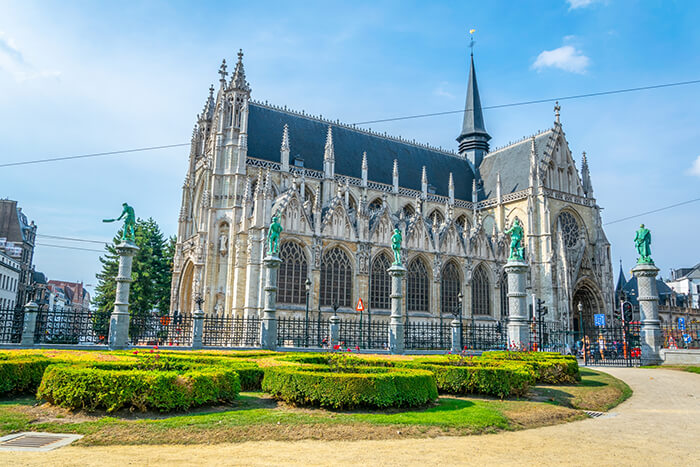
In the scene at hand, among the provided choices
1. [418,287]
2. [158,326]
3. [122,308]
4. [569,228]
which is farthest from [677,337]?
[122,308]

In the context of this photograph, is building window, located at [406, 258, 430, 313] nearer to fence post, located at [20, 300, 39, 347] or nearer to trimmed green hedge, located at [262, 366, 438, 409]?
fence post, located at [20, 300, 39, 347]

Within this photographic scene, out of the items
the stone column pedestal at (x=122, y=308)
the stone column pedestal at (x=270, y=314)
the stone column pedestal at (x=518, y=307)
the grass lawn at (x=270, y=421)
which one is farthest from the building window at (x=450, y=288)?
the grass lawn at (x=270, y=421)

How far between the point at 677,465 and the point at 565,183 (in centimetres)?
4488

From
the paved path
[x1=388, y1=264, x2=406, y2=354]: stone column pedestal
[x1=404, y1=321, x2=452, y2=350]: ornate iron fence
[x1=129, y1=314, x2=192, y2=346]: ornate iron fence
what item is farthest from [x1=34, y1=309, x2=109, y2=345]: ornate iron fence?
the paved path

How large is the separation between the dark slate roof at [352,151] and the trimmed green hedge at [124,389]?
1213 inches

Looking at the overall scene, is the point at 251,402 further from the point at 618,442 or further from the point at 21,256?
the point at 21,256

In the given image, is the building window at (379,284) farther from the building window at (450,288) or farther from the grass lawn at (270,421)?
the grass lawn at (270,421)

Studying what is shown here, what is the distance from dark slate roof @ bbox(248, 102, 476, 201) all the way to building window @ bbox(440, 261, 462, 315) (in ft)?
31.0

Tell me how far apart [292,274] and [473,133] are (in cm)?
3228

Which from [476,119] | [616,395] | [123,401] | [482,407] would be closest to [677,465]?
[482,407]

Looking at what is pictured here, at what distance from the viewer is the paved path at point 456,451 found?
19.4 ft

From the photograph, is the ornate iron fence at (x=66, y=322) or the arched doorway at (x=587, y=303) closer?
the ornate iron fence at (x=66, y=322)

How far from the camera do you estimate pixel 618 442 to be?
7426 mm

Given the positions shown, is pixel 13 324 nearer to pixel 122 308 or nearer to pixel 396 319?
pixel 122 308
